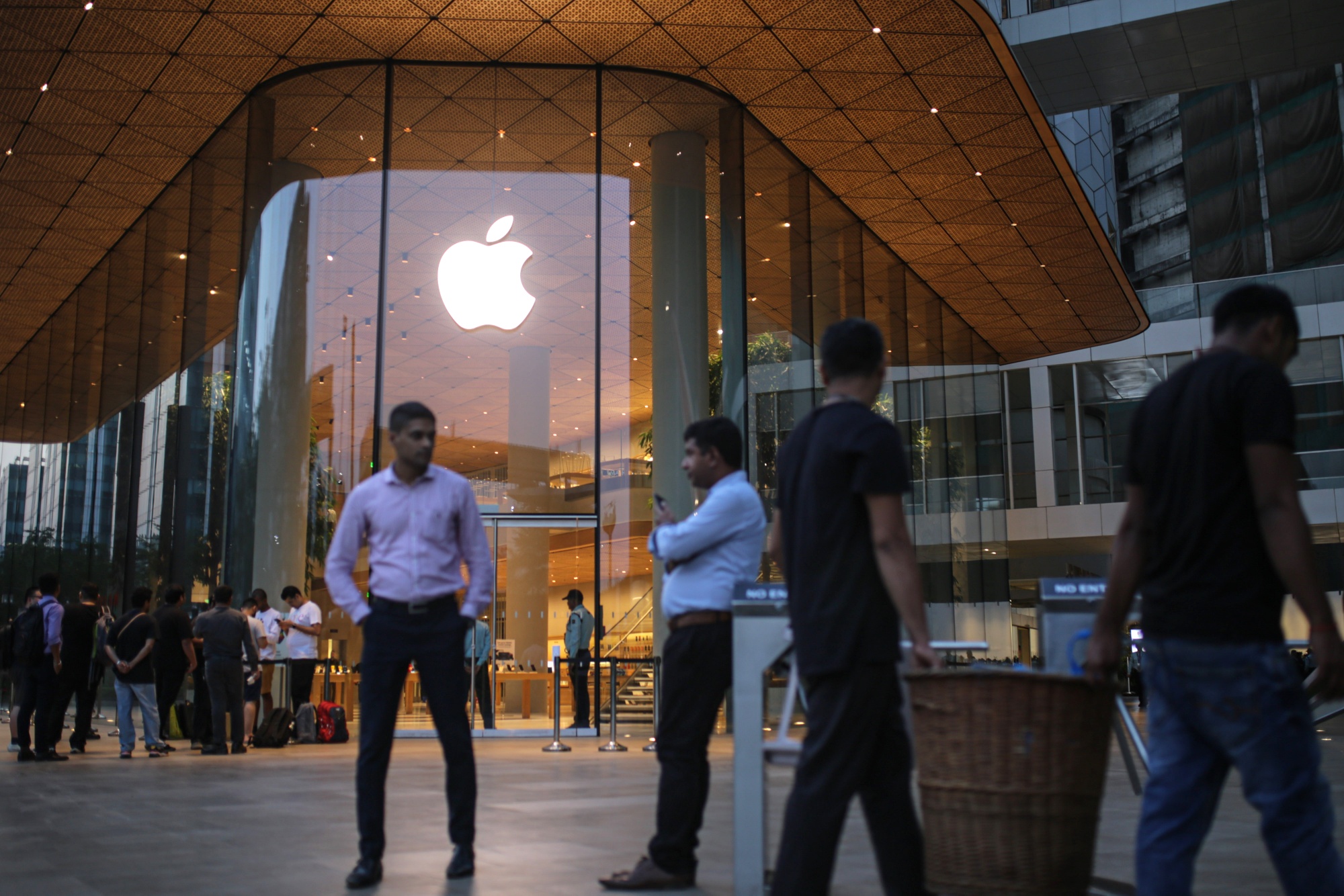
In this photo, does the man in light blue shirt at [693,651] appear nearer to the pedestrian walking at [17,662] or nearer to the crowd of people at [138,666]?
the crowd of people at [138,666]

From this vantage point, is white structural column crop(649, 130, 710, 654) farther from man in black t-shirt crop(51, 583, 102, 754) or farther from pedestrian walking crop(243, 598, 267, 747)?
man in black t-shirt crop(51, 583, 102, 754)

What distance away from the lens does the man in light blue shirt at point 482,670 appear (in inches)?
526

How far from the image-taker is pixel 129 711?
10.9 metres

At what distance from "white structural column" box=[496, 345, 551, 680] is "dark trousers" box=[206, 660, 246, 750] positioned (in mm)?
3540

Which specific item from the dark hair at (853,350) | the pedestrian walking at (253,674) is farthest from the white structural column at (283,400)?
the dark hair at (853,350)

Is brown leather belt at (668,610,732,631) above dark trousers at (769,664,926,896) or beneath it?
above

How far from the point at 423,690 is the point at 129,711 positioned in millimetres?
7693

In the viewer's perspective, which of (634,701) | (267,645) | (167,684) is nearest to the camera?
(167,684)

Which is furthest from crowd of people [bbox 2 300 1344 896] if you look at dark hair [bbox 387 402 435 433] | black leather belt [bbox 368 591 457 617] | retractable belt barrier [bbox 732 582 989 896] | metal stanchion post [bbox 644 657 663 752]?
metal stanchion post [bbox 644 657 663 752]

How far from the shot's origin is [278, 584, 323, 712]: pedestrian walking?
1268 centimetres

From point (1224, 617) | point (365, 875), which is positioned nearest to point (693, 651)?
point (365, 875)

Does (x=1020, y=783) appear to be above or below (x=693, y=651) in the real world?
below

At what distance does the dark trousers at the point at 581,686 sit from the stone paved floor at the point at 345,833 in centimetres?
389

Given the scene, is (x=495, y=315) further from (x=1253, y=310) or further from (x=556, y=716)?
(x=1253, y=310)
